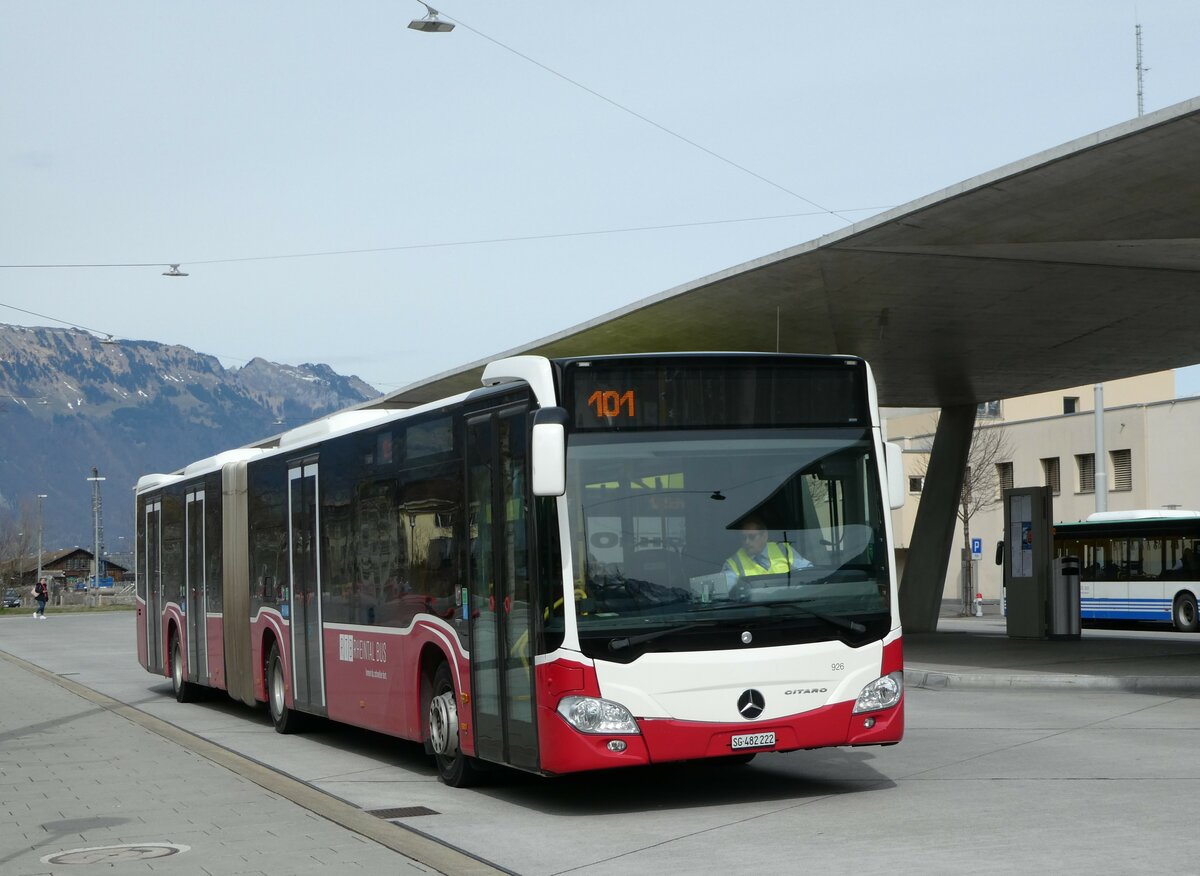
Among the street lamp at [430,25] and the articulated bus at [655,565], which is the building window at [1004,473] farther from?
the articulated bus at [655,565]

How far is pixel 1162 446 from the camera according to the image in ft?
181

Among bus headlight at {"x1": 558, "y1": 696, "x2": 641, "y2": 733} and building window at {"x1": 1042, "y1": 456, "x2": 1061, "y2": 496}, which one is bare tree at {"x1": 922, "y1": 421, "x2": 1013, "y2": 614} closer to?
building window at {"x1": 1042, "y1": 456, "x2": 1061, "y2": 496}

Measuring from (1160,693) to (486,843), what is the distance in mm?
11396

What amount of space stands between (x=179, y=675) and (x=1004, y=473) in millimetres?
46294

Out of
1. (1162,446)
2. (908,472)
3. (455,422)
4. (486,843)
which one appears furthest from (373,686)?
(908,472)

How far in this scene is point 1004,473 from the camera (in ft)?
204

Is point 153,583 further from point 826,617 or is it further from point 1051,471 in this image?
point 1051,471

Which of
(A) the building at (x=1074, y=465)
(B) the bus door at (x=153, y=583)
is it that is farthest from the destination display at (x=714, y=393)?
(A) the building at (x=1074, y=465)

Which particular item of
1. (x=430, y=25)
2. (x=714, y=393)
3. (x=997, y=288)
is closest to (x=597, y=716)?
(x=714, y=393)

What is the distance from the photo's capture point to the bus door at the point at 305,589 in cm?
1459

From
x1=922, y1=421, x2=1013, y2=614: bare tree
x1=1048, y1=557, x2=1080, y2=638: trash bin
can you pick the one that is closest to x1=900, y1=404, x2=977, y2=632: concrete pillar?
x1=1048, y1=557, x2=1080, y2=638: trash bin

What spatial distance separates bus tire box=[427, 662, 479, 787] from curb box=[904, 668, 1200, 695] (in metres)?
9.46

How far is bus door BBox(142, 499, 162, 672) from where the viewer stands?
22219mm

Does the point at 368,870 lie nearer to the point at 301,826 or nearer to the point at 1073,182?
the point at 301,826
